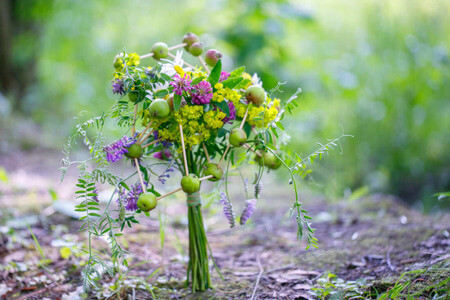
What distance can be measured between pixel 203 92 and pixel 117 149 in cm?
24

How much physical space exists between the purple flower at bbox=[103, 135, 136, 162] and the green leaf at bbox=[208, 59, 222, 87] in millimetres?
237

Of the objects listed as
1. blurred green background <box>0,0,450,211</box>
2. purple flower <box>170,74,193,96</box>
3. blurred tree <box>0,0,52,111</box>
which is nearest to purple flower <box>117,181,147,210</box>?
purple flower <box>170,74,193,96</box>

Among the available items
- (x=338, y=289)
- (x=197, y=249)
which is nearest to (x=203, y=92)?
(x=197, y=249)

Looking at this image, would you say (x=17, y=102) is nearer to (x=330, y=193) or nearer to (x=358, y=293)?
(x=330, y=193)

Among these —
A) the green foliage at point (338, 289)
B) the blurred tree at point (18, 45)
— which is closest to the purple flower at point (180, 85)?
the green foliage at point (338, 289)

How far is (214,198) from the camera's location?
3.95 feet

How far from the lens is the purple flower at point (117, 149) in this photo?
0.87 meters

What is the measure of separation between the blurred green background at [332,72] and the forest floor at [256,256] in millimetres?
320

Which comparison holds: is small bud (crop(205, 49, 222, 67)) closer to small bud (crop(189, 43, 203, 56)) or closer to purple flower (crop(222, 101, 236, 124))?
small bud (crop(189, 43, 203, 56))

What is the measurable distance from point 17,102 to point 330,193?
11.7 feet

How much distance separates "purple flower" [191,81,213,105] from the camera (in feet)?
2.91

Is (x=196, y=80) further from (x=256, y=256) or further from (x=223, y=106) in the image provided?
(x=256, y=256)

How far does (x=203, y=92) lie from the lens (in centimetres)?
89

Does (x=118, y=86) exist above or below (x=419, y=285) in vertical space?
above
